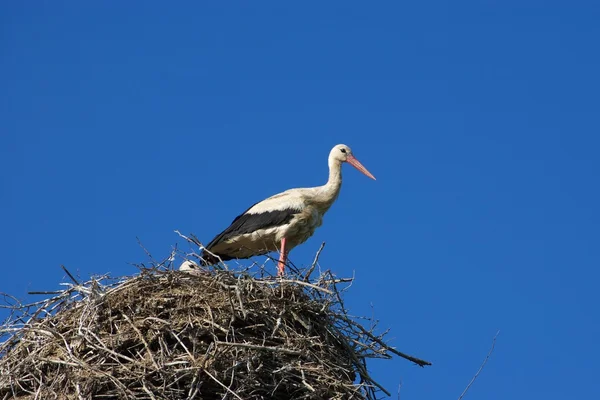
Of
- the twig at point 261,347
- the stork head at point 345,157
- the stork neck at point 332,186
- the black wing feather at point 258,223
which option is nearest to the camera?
the twig at point 261,347

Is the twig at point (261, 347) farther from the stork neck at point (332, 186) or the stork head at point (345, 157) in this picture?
the stork head at point (345, 157)

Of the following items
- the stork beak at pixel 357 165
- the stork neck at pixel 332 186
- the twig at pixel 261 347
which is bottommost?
the twig at pixel 261 347

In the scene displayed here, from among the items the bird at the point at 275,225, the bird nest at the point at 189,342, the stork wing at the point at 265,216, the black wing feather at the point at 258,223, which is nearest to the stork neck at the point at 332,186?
the bird at the point at 275,225

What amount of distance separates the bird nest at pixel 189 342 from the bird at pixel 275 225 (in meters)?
3.96

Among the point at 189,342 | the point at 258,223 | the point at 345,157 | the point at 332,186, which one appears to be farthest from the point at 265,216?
the point at 189,342

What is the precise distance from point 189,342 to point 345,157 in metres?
6.41

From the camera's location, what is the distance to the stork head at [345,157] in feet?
45.7

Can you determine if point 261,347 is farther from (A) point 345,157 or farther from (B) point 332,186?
(A) point 345,157

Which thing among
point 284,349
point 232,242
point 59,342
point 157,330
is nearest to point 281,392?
point 284,349

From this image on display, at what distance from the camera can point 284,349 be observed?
779 cm

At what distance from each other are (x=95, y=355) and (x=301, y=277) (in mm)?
1744

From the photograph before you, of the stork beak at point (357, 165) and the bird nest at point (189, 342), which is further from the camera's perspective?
the stork beak at point (357, 165)

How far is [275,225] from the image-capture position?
12.6m

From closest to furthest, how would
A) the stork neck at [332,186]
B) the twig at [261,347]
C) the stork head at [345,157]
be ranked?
the twig at [261,347] < the stork neck at [332,186] < the stork head at [345,157]
